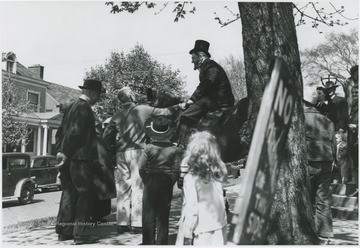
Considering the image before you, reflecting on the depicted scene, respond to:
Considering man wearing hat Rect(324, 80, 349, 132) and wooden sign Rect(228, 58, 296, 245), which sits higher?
man wearing hat Rect(324, 80, 349, 132)

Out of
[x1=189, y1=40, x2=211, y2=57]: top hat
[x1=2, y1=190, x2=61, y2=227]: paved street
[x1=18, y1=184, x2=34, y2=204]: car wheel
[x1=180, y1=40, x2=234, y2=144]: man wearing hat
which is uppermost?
[x1=189, y1=40, x2=211, y2=57]: top hat

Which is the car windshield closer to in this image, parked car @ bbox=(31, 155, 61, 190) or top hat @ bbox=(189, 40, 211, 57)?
parked car @ bbox=(31, 155, 61, 190)

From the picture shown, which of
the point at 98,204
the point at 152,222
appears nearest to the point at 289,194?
the point at 152,222

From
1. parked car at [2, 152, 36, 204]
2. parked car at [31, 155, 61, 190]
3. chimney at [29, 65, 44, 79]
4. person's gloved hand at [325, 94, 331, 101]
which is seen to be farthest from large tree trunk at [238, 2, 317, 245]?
parked car at [31, 155, 61, 190]

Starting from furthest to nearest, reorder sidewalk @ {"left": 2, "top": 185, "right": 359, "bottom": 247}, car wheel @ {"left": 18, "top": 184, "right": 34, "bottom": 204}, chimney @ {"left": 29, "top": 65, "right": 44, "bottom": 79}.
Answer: car wheel @ {"left": 18, "top": 184, "right": 34, "bottom": 204} → chimney @ {"left": 29, "top": 65, "right": 44, "bottom": 79} → sidewalk @ {"left": 2, "top": 185, "right": 359, "bottom": 247}

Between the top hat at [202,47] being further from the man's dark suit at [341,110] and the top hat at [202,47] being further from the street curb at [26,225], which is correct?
the street curb at [26,225]

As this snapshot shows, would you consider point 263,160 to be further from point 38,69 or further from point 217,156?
point 38,69

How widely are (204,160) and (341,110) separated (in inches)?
154

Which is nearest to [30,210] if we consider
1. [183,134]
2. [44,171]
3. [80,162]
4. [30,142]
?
[44,171]

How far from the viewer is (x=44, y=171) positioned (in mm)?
14727

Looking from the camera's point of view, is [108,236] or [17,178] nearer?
[108,236]

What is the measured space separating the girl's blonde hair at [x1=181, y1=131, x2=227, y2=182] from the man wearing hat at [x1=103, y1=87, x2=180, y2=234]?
1921mm

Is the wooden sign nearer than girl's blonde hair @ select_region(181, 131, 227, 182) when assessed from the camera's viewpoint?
Yes

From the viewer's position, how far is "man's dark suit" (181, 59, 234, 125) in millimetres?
4795
